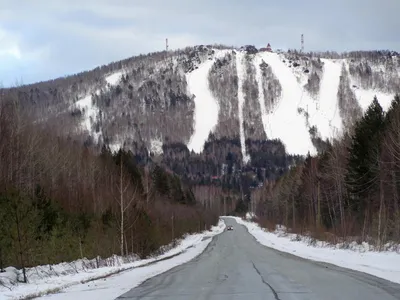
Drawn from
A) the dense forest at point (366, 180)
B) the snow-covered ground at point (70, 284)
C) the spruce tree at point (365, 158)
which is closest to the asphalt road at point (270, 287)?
the snow-covered ground at point (70, 284)

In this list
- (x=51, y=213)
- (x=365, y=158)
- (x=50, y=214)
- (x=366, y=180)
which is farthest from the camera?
(x=366, y=180)

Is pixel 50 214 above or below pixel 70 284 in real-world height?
above

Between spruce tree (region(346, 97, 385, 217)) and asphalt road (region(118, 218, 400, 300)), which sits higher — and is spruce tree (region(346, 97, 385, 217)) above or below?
above

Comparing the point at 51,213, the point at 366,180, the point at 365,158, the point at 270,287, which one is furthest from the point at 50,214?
the point at 366,180

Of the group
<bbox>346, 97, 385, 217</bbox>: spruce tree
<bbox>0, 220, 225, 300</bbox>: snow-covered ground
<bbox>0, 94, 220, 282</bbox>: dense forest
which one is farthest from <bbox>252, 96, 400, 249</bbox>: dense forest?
<bbox>0, 220, 225, 300</bbox>: snow-covered ground

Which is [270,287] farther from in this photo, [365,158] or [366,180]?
[366,180]

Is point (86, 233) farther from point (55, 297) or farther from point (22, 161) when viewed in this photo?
point (55, 297)

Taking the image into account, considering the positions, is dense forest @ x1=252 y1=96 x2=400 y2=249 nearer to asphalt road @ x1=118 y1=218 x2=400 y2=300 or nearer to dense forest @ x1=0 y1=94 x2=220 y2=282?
asphalt road @ x1=118 y1=218 x2=400 y2=300

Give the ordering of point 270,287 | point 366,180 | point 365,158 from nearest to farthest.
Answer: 1. point 270,287
2. point 365,158
3. point 366,180

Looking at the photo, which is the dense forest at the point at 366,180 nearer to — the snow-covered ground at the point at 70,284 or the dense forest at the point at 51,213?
the dense forest at the point at 51,213

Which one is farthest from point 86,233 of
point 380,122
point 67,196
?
point 380,122

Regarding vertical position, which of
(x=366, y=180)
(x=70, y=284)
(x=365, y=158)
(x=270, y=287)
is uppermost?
(x=365, y=158)

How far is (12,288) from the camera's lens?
60.2 ft

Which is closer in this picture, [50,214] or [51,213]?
[50,214]
